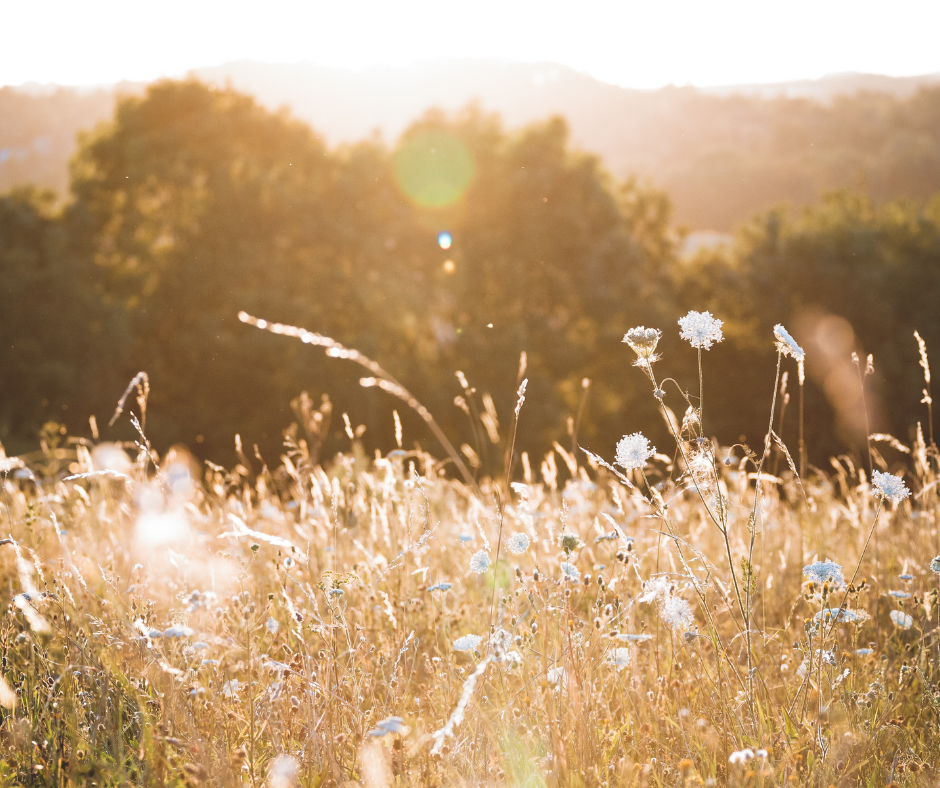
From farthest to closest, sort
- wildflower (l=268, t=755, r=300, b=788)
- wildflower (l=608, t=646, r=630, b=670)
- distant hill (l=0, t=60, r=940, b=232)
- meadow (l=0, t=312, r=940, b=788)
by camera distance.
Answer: distant hill (l=0, t=60, r=940, b=232) → wildflower (l=608, t=646, r=630, b=670) → meadow (l=0, t=312, r=940, b=788) → wildflower (l=268, t=755, r=300, b=788)

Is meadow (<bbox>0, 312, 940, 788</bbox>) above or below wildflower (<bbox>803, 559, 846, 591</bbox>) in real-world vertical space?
below

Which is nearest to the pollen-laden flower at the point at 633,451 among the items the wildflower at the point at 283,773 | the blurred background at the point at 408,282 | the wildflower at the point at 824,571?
the wildflower at the point at 824,571

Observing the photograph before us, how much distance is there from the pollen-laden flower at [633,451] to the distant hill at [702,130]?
27.7 metres

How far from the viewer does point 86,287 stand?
15484 millimetres

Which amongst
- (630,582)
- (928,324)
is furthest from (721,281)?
(630,582)

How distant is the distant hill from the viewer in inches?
1485

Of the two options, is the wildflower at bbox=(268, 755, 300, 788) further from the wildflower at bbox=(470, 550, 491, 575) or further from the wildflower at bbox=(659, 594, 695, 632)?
the wildflower at bbox=(659, 594, 695, 632)

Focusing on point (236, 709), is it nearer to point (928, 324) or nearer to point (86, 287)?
point (86, 287)

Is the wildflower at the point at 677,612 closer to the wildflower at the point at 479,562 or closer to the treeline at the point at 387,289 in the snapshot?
the wildflower at the point at 479,562

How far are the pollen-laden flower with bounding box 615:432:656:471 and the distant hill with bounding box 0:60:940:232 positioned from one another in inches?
1089

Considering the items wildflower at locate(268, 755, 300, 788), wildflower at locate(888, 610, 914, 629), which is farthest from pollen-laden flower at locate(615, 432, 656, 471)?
wildflower at locate(888, 610, 914, 629)

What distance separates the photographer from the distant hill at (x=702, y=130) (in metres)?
37.7

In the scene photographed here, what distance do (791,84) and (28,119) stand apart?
272 feet

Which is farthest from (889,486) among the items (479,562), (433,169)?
(433,169)
